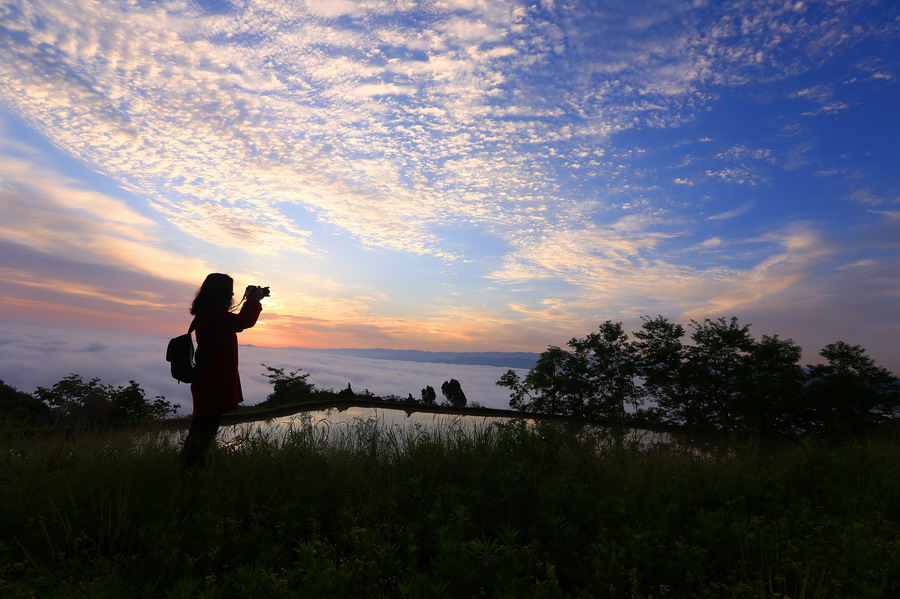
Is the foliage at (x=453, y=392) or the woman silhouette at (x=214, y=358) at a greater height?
the woman silhouette at (x=214, y=358)

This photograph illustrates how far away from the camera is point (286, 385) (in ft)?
63.8

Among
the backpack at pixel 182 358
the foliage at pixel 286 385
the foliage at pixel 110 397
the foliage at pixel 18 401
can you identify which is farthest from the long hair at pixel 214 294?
the foliage at pixel 286 385

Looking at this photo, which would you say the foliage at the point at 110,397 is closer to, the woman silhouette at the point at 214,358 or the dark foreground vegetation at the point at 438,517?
the dark foreground vegetation at the point at 438,517

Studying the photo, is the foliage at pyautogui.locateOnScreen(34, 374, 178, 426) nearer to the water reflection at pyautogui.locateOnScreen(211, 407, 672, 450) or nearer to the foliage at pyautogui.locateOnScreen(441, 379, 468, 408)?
the water reflection at pyautogui.locateOnScreen(211, 407, 672, 450)

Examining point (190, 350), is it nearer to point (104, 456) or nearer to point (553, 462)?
point (104, 456)

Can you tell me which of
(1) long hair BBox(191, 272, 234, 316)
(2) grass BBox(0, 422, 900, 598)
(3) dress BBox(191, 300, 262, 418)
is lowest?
(2) grass BBox(0, 422, 900, 598)

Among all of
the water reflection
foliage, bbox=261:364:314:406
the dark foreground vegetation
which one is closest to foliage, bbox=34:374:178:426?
the dark foreground vegetation

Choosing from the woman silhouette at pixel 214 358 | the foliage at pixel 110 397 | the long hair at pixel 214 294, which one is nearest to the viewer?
the woman silhouette at pixel 214 358

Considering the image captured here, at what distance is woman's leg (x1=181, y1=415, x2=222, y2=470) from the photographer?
16.7 feet

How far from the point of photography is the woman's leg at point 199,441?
5090 mm

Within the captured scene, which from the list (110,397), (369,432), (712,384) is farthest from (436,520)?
(712,384)

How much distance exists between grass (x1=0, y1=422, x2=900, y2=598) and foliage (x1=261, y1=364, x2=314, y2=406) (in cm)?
1220

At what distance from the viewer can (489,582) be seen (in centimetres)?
275

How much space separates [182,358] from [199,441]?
1.00m
